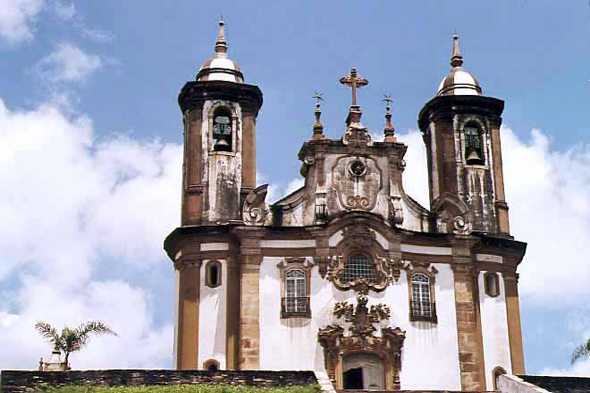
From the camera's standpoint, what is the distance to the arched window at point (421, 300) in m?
35.5

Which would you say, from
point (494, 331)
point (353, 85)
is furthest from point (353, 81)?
point (494, 331)

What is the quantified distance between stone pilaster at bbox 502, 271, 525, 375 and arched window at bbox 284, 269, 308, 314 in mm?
8078

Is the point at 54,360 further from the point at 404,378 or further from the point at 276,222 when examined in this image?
the point at 404,378

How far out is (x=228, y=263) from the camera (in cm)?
3578

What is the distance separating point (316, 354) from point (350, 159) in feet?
24.4

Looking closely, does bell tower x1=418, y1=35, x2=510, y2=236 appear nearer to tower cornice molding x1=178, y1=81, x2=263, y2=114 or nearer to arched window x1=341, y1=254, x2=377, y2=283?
arched window x1=341, y1=254, x2=377, y2=283

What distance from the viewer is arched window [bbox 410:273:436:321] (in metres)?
35.5

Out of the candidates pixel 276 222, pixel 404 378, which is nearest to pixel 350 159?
pixel 276 222

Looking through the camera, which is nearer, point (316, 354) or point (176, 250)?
point (316, 354)

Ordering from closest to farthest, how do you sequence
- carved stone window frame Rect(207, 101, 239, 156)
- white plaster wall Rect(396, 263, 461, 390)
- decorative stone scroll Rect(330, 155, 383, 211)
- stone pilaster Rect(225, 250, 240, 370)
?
stone pilaster Rect(225, 250, 240, 370), white plaster wall Rect(396, 263, 461, 390), decorative stone scroll Rect(330, 155, 383, 211), carved stone window frame Rect(207, 101, 239, 156)

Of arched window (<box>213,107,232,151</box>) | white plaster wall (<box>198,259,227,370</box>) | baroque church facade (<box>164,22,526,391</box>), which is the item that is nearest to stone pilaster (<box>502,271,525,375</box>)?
baroque church facade (<box>164,22,526,391</box>)

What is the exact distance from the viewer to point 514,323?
1476 inches

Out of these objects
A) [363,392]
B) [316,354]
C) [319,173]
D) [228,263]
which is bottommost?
[363,392]

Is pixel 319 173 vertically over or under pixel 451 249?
over
